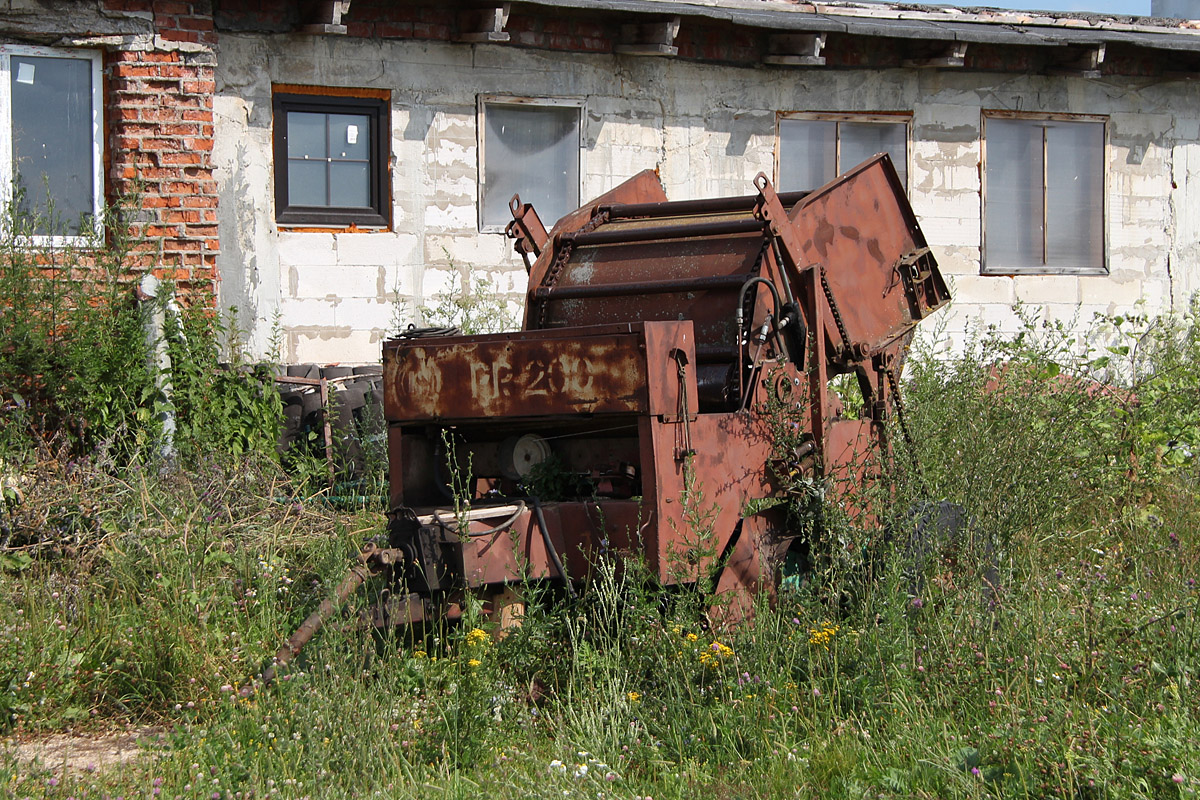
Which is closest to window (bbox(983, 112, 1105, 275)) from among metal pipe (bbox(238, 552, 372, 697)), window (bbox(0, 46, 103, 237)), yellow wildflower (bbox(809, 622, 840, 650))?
yellow wildflower (bbox(809, 622, 840, 650))

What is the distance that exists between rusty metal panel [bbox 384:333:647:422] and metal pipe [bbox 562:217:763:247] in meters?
1.28

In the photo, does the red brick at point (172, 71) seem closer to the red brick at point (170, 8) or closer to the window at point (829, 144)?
the red brick at point (170, 8)

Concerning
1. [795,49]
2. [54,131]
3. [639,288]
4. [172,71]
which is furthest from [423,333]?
[795,49]

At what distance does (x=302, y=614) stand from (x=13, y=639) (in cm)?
118

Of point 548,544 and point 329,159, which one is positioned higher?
point 329,159

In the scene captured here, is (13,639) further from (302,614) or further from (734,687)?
(734,687)

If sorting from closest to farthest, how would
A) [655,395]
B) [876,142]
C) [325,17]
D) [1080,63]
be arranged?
[655,395] → [325,17] → [876,142] → [1080,63]

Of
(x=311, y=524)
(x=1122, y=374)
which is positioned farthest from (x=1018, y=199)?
(x=311, y=524)

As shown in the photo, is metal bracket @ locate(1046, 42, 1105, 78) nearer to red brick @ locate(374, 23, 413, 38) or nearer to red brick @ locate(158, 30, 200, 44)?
red brick @ locate(374, 23, 413, 38)

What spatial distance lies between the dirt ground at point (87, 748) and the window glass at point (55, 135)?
4948 millimetres

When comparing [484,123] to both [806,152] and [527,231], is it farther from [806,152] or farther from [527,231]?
[527,231]

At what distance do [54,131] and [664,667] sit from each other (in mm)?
6679

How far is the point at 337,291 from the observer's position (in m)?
9.05

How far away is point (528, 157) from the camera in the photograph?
9.73m
